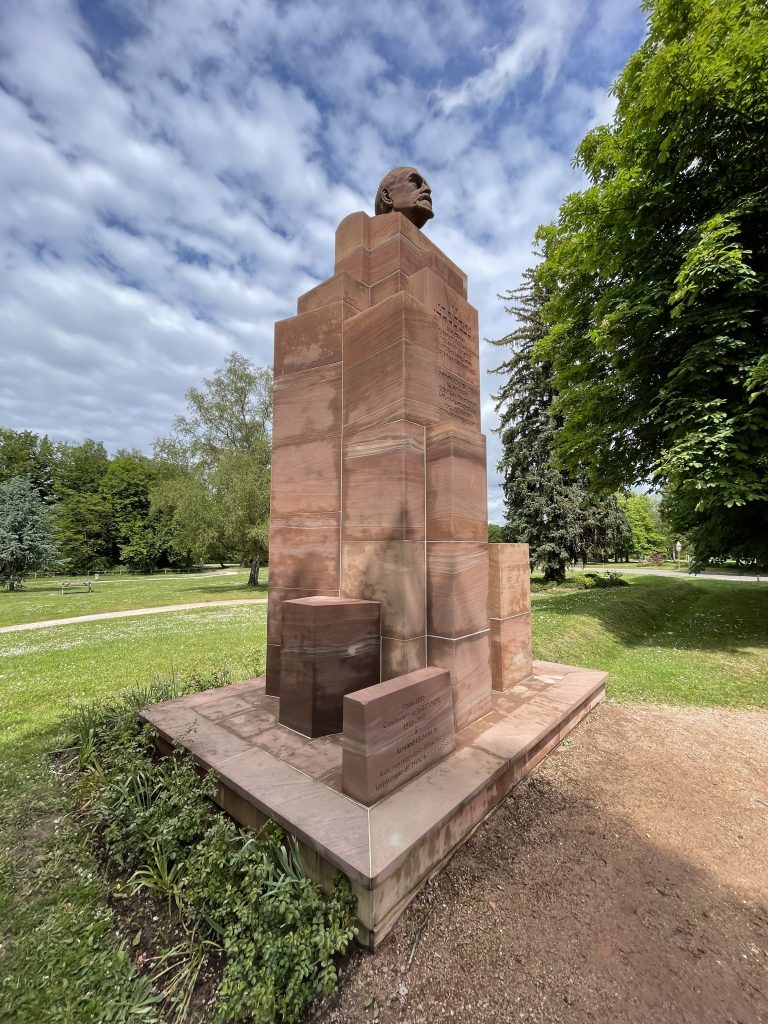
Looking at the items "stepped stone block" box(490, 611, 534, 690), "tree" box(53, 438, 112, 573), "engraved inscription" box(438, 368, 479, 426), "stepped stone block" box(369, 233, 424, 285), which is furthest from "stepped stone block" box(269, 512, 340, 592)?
"tree" box(53, 438, 112, 573)

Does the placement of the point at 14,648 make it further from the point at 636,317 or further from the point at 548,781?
the point at 636,317

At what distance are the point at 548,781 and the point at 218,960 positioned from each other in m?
3.00

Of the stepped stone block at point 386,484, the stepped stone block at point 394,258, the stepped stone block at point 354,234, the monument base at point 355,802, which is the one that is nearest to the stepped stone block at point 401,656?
the monument base at point 355,802

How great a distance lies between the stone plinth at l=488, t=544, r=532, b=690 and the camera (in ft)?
17.1

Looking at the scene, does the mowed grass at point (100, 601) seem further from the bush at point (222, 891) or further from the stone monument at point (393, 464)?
the stone monument at point (393, 464)

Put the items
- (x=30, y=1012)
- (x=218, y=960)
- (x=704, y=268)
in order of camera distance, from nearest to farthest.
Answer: (x=30, y=1012), (x=218, y=960), (x=704, y=268)

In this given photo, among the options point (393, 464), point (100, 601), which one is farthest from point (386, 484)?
point (100, 601)

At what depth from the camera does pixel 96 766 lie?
4.02m

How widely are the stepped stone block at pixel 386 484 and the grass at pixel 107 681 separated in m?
3.38

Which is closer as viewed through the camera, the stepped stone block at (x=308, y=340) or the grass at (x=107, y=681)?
the grass at (x=107, y=681)

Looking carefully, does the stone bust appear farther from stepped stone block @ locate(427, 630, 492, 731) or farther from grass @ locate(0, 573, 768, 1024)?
grass @ locate(0, 573, 768, 1024)

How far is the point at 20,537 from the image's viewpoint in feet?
85.6

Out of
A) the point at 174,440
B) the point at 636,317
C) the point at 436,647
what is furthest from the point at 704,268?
the point at 174,440

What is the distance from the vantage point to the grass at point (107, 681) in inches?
86.0
